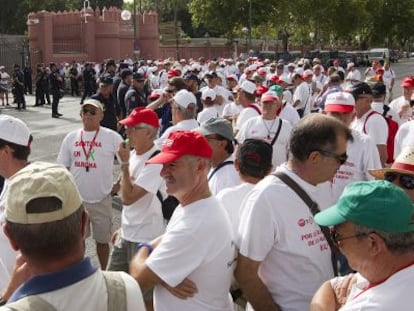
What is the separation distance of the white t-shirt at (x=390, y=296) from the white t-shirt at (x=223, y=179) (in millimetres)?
2133

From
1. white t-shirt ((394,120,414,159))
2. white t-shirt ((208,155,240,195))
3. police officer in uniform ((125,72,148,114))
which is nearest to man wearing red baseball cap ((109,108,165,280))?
white t-shirt ((208,155,240,195))

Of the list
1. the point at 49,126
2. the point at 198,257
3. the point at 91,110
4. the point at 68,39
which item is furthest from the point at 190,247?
the point at 68,39

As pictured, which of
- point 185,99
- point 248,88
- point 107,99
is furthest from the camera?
point 107,99

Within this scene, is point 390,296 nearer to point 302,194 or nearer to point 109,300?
point 302,194

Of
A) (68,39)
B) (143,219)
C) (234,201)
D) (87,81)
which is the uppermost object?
(68,39)

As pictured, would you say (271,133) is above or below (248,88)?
below

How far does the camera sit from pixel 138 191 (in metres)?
4.64

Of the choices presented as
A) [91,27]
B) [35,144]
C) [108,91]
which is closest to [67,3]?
[91,27]

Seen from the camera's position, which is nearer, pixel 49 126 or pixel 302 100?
pixel 302 100

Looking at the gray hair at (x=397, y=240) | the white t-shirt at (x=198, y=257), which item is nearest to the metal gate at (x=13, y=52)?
the white t-shirt at (x=198, y=257)

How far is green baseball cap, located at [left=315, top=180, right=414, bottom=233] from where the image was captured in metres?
2.33

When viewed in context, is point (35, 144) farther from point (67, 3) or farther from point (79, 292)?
point (67, 3)

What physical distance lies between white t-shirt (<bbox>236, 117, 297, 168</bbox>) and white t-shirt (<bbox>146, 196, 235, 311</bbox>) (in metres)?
3.95

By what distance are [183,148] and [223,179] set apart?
1244 mm
